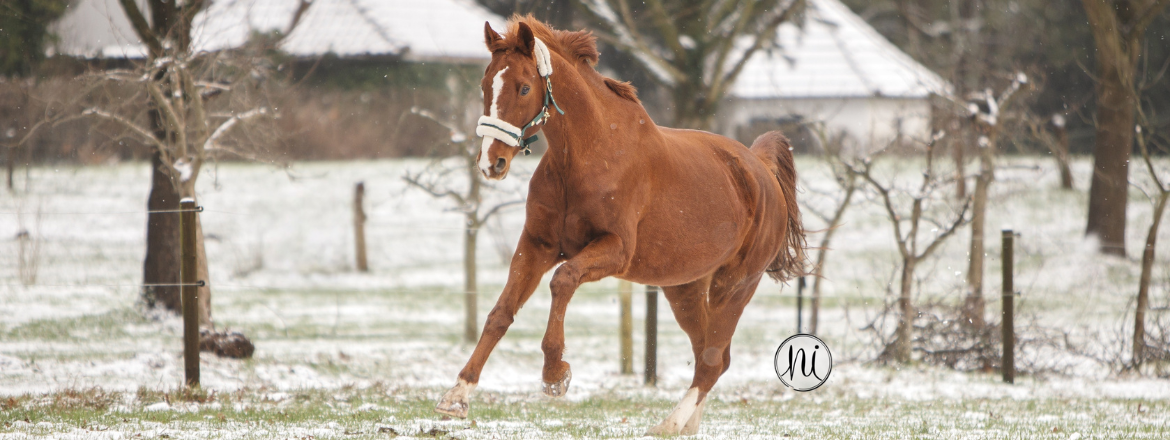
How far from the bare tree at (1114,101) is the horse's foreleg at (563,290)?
6.91 m

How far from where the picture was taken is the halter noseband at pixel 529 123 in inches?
158

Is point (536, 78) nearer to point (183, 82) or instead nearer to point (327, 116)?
point (183, 82)

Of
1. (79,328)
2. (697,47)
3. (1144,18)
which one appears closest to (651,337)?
(697,47)

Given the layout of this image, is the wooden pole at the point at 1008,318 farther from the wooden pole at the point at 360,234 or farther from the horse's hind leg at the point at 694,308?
the wooden pole at the point at 360,234

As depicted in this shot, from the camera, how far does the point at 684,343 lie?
40.3 ft

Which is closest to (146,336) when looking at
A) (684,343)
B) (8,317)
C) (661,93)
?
(8,317)

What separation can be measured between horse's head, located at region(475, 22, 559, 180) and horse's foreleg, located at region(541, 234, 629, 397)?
515 mm

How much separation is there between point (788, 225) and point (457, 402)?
3.12 metres

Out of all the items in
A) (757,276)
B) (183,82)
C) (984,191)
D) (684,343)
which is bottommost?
(684,343)

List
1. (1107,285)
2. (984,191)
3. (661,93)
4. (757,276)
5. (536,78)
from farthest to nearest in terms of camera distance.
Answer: (661,93) < (1107,285) < (984,191) < (757,276) < (536,78)

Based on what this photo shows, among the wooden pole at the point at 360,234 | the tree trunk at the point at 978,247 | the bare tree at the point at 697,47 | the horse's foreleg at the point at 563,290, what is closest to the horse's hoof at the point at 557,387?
the horse's foreleg at the point at 563,290

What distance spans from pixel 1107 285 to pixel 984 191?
4708 mm

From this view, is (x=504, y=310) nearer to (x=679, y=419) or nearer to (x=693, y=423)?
(x=679, y=419)

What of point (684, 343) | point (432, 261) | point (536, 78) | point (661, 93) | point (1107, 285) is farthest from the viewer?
point (661, 93)
